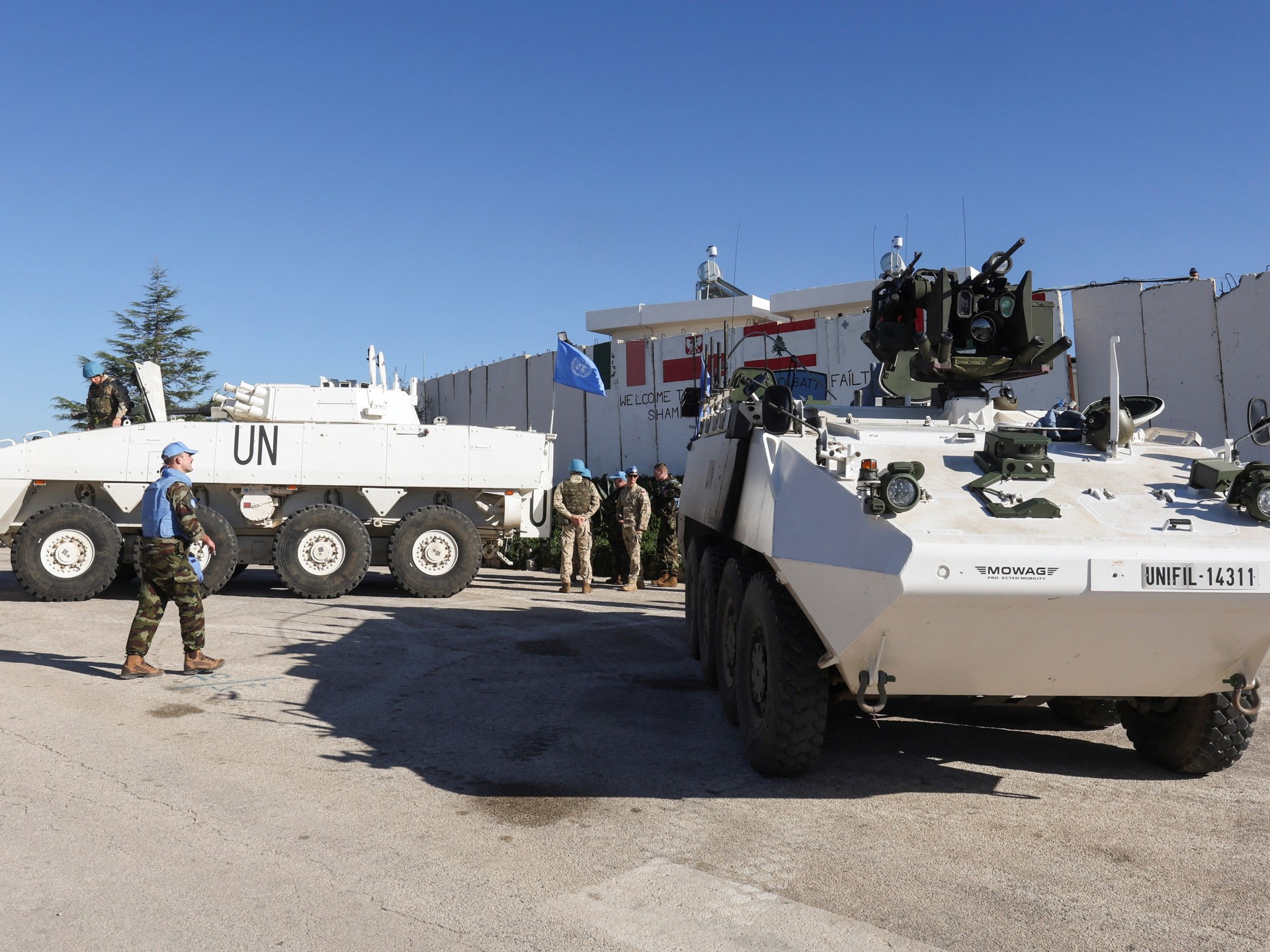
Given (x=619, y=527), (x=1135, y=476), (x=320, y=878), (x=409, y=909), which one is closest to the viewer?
(x=409, y=909)

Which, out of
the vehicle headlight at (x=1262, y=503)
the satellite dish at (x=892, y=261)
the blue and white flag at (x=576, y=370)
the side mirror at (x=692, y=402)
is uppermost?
the satellite dish at (x=892, y=261)

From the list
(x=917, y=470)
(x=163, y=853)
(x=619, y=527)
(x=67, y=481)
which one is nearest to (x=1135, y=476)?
(x=917, y=470)

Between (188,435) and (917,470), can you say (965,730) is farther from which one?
(188,435)

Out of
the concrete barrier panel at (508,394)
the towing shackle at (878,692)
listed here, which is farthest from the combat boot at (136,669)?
the concrete barrier panel at (508,394)

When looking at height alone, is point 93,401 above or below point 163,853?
above

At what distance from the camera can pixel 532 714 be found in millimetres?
6160

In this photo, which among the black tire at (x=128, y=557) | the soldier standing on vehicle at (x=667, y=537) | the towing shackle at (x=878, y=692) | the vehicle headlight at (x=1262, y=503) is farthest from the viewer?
the soldier standing on vehicle at (x=667, y=537)

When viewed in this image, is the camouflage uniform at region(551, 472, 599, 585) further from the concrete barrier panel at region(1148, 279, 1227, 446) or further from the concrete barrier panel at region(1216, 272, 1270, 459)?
the concrete barrier panel at region(1216, 272, 1270, 459)

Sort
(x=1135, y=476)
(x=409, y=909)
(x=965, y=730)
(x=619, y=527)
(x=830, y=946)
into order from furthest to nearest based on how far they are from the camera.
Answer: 1. (x=619, y=527)
2. (x=965, y=730)
3. (x=1135, y=476)
4. (x=409, y=909)
5. (x=830, y=946)

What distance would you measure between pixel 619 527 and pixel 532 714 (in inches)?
305

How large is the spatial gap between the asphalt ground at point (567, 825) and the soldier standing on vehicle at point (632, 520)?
20.4ft

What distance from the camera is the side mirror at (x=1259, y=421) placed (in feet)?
15.1

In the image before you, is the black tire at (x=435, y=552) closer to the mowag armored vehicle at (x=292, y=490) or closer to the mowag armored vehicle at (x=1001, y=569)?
the mowag armored vehicle at (x=292, y=490)

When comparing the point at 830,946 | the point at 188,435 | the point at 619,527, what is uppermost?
the point at 188,435
